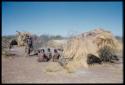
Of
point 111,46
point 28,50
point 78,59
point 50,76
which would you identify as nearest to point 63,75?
point 50,76

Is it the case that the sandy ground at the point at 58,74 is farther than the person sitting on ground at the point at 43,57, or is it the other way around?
the person sitting on ground at the point at 43,57

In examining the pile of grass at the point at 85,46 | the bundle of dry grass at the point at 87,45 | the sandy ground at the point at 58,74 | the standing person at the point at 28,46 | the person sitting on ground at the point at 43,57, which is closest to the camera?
the sandy ground at the point at 58,74

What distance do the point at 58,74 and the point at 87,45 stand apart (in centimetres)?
295

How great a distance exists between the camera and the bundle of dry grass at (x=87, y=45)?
39.5 ft

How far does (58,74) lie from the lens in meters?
10.1

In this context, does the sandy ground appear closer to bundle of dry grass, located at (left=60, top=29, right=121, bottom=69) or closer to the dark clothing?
bundle of dry grass, located at (left=60, top=29, right=121, bottom=69)

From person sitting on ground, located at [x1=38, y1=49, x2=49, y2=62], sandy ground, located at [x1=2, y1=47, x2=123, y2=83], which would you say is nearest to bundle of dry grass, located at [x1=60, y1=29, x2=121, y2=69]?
sandy ground, located at [x1=2, y1=47, x2=123, y2=83]

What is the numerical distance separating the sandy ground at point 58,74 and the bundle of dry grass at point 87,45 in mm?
831

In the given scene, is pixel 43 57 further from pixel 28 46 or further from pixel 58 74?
pixel 58 74

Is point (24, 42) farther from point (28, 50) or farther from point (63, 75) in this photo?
point (63, 75)

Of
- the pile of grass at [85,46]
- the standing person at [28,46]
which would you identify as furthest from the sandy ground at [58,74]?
the standing person at [28,46]

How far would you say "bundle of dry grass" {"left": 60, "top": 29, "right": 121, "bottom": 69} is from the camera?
39.5 ft

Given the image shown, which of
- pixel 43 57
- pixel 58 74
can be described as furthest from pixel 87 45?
pixel 58 74

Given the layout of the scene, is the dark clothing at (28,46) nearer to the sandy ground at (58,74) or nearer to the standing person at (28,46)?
the standing person at (28,46)
